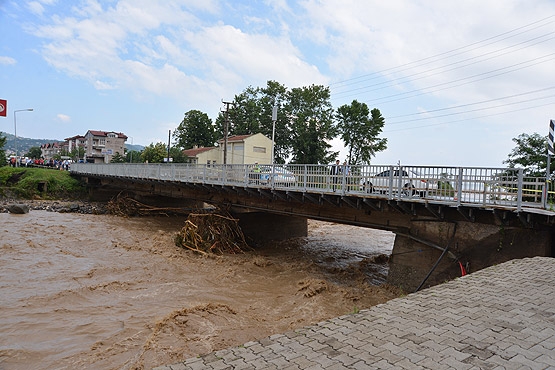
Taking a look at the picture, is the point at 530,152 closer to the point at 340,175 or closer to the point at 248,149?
the point at 340,175

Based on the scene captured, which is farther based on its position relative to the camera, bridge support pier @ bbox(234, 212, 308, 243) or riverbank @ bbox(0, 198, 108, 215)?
riverbank @ bbox(0, 198, 108, 215)

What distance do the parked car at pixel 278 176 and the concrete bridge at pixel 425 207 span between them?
0.04 meters

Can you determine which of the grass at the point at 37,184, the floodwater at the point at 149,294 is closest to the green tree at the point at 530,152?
the floodwater at the point at 149,294

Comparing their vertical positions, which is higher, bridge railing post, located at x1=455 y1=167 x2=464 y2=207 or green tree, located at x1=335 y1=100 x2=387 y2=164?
green tree, located at x1=335 y1=100 x2=387 y2=164

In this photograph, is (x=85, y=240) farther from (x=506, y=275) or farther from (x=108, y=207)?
(x=506, y=275)

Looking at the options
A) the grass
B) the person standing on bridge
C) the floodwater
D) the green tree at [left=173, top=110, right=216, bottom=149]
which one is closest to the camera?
the floodwater

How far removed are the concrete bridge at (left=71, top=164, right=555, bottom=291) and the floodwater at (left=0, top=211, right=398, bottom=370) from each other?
6.88 ft

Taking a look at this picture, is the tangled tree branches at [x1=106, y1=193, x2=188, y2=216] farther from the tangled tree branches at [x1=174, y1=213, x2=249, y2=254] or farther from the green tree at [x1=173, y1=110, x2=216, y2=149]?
the green tree at [x1=173, y1=110, x2=216, y2=149]

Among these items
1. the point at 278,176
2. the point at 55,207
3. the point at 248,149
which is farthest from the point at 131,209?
the point at 278,176

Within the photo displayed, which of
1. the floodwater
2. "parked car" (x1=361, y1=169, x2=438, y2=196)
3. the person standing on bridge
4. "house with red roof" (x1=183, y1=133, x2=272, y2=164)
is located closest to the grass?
the floodwater

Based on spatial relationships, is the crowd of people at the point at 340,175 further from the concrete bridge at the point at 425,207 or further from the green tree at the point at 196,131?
the green tree at the point at 196,131

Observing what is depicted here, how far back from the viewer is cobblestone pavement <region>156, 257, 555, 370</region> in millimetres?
4148

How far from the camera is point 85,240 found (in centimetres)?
2022

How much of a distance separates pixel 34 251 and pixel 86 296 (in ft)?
25.6
